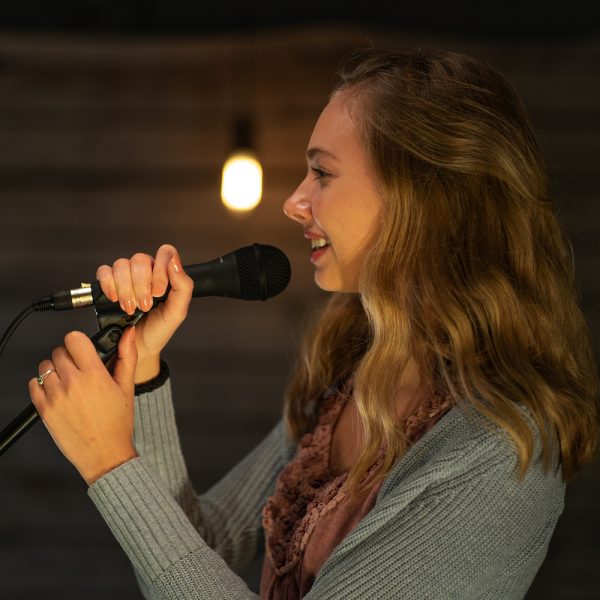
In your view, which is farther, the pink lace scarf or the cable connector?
the pink lace scarf

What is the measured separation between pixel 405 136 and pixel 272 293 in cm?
32

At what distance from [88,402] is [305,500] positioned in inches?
16.1

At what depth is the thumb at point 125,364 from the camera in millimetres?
1081

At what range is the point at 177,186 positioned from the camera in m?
2.79

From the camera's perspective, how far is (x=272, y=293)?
1.15 m

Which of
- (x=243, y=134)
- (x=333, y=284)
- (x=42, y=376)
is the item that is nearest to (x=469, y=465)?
(x=333, y=284)

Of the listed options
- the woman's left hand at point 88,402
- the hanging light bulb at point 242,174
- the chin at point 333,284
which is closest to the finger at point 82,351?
the woman's left hand at point 88,402

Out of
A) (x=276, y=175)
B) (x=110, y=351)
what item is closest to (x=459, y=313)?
(x=110, y=351)

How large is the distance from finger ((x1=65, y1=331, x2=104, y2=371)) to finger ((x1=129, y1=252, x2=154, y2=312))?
0.09 m

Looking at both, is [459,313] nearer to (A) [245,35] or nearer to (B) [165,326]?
(B) [165,326]

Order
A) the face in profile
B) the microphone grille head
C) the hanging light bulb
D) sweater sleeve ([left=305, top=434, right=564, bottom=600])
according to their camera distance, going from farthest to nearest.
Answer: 1. the hanging light bulb
2. the face in profile
3. the microphone grille head
4. sweater sleeve ([left=305, top=434, right=564, bottom=600])

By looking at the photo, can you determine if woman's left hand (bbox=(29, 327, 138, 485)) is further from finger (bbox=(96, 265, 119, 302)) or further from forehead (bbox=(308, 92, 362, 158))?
forehead (bbox=(308, 92, 362, 158))

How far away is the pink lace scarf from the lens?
1167 mm

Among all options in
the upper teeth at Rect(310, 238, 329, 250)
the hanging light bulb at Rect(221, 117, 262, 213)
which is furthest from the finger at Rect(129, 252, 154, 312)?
the hanging light bulb at Rect(221, 117, 262, 213)
